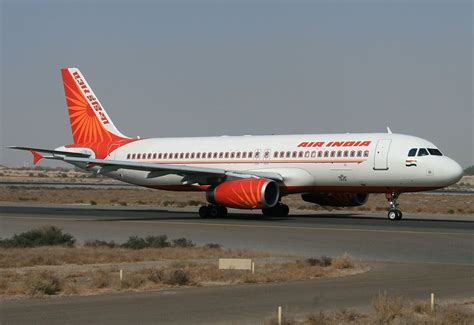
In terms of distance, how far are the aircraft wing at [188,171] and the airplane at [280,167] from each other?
0.05 meters

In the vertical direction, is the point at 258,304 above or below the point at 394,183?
below

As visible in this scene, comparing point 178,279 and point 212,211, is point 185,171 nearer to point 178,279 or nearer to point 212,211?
point 212,211

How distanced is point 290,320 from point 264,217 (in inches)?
1225

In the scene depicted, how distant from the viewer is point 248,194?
41.0 m

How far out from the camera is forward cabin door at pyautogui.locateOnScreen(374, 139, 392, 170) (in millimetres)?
41312

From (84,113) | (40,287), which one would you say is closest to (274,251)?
(40,287)

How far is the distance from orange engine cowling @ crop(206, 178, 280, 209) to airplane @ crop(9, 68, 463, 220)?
0.14 feet

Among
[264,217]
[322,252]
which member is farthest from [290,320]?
[264,217]

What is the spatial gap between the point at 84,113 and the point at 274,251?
28655 millimetres

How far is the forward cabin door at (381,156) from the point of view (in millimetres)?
41312

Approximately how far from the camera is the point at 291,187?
43.6 meters

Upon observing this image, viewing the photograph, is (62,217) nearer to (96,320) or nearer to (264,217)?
(264,217)

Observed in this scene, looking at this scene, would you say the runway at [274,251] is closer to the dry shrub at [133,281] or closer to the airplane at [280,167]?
the dry shrub at [133,281]

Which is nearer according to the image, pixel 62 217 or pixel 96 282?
pixel 96 282
